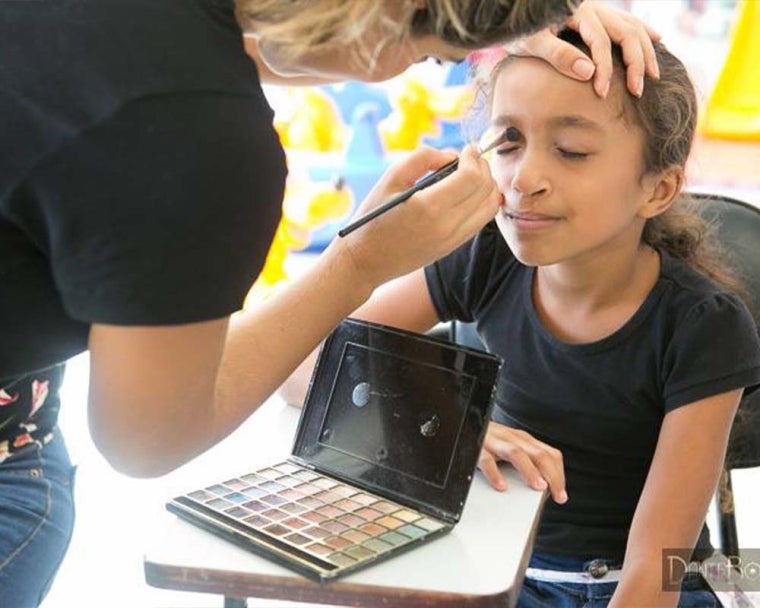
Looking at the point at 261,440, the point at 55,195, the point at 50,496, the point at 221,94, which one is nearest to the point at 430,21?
the point at 221,94

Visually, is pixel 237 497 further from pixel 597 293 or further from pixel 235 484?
pixel 597 293

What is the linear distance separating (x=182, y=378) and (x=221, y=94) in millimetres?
196

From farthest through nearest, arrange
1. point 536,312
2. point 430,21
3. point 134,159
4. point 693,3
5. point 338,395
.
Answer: point 693,3 < point 536,312 < point 338,395 < point 430,21 < point 134,159

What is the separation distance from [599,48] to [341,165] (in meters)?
1.97

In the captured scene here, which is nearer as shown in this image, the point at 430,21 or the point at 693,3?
the point at 430,21

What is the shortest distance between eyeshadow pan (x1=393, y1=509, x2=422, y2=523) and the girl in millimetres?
160

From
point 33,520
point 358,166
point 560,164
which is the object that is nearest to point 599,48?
point 560,164

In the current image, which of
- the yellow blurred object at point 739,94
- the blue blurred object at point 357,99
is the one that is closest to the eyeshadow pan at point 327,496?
the blue blurred object at point 357,99

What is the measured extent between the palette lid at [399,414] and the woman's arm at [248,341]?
53 mm

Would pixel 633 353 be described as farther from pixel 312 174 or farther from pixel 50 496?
pixel 312 174

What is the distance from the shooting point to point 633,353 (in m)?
1.09

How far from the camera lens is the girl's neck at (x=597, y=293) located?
44.1 inches

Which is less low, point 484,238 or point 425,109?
point 425,109

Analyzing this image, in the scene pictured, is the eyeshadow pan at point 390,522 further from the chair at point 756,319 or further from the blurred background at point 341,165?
the chair at point 756,319
